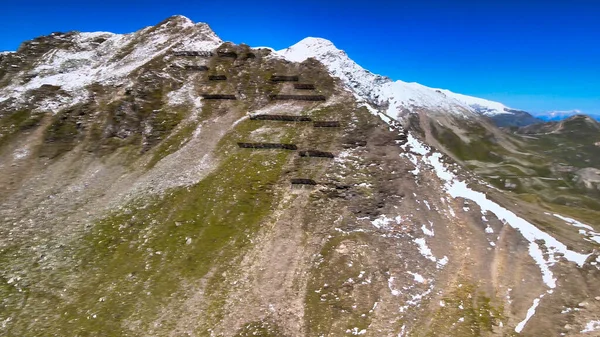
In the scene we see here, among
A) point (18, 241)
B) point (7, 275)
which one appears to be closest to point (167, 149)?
point (18, 241)

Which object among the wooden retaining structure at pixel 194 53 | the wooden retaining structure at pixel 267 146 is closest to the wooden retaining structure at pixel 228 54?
the wooden retaining structure at pixel 194 53

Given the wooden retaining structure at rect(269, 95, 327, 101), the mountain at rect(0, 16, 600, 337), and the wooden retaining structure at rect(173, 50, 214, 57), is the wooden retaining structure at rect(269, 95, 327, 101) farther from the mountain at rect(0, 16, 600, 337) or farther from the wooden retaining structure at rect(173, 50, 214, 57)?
the wooden retaining structure at rect(173, 50, 214, 57)

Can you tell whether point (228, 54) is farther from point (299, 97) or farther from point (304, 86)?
point (299, 97)

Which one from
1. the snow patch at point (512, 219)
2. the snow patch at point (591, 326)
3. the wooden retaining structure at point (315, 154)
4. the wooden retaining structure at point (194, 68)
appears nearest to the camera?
the snow patch at point (591, 326)

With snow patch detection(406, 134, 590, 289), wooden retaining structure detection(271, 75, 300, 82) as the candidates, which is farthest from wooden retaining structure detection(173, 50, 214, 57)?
snow patch detection(406, 134, 590, 289)

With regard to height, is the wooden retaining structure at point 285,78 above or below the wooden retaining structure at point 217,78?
above

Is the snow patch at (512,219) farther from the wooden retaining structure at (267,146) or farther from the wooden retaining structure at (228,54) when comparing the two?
the wooden retaining structure at (228,54)

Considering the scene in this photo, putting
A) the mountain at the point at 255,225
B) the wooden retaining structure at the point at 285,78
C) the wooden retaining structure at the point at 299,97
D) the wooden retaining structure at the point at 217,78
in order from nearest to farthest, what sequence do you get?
the mountain at the point at 255,225
the wooden retaining structure at the point at 299,97
the wooden retaining structure at the point at 285,78
the wooden retaining structure at the point at 217,78

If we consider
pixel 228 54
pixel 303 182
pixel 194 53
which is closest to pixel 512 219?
pixel 303 182

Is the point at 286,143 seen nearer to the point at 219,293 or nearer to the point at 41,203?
the point at 219,293

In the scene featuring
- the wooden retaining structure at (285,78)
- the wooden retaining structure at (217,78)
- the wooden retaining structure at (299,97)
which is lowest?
the wooden retaining structure at (299,97)
